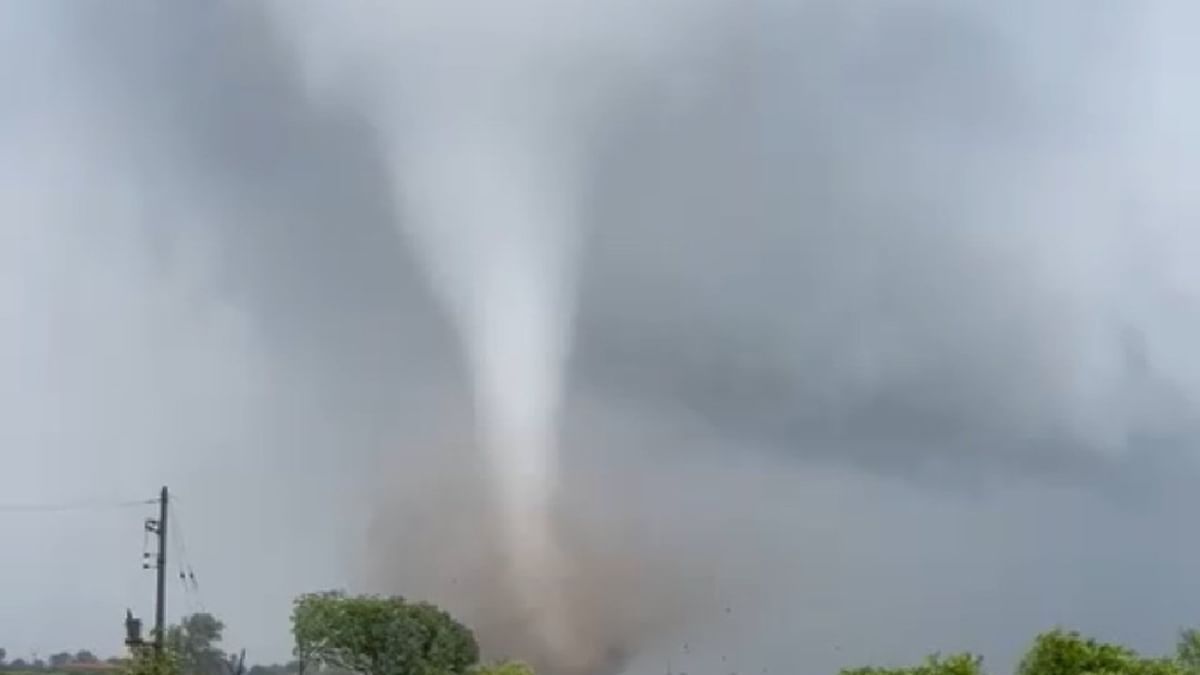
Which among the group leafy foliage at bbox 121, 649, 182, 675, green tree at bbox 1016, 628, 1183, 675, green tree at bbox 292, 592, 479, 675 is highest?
green tree at bbox 292, 592, 479, 675

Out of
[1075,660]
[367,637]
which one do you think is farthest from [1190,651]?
[367,637]

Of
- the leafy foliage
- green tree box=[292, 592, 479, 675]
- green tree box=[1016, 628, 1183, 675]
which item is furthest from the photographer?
green tree box=[292, 592, 479, 675]

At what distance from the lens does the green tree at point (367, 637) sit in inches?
4338

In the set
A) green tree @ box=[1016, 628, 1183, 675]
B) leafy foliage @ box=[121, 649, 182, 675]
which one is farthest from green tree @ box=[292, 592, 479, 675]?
green tree @ box=[1016, 628, 1183, 675]

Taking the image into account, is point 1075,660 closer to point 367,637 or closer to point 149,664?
point 149,664

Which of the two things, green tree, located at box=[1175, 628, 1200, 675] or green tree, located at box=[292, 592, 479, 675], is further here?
green tree, located at box=[292, 592, 479, 675]

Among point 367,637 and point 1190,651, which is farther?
point 367,637

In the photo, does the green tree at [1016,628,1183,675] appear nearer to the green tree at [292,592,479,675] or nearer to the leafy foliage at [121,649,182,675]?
the leafy foliage at [121,649,182,675]

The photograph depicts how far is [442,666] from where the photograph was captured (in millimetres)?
114375

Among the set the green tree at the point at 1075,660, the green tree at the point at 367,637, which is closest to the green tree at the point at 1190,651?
the green tree at the point at 1075,660

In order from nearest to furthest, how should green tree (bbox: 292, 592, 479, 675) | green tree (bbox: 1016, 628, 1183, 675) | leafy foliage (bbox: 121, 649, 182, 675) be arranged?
green tree (bbox: 1016, 628, 1183, 675), leafy foliage (bbox: 121, 649, 182, 675), green tree (bbox: 292, 592, 479, 675)

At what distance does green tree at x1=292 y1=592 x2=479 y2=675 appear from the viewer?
110 metres

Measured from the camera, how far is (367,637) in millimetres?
110250

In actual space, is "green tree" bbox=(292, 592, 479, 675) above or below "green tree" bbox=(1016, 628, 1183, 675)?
above
